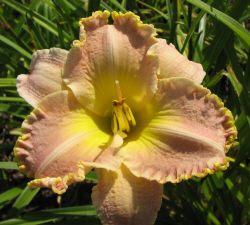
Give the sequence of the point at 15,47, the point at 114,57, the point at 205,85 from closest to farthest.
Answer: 1. the point at 114,57
2. the point at 205,85
3. the point at 15,47

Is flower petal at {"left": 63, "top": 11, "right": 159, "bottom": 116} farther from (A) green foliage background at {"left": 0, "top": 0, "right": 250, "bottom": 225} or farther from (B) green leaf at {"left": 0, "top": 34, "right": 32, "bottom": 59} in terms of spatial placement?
(B) green leaf at {"left": 0, "top": 34, "right": 32, "bottom": 59}

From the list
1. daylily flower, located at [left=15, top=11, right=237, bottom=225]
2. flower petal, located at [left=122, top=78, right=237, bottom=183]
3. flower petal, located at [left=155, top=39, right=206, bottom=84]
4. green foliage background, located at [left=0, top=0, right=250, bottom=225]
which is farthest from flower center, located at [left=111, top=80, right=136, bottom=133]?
green foliage background, located at [left=0, top=0, right=250, bottom=225]

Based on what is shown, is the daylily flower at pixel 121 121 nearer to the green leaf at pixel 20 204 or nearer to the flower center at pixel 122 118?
the flower center at pixel 122 118

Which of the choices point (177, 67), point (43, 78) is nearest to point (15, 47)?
point (43, 78)

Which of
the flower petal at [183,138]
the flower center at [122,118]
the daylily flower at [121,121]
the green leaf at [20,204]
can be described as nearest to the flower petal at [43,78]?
the daylily flower at [121,121]

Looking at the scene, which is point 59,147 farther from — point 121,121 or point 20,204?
point 20,204

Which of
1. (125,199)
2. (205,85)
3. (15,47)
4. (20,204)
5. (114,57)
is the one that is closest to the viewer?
(125,199)
